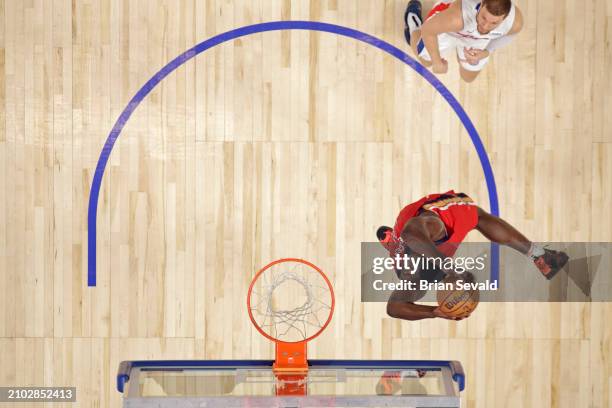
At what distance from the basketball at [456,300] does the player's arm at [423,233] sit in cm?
31

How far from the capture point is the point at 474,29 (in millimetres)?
5629

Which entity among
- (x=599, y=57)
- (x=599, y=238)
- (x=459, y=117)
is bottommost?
(x=599, y=238)

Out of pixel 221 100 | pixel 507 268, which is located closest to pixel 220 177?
pixel 221 100

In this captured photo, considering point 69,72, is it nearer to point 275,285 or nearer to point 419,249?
point 275,285

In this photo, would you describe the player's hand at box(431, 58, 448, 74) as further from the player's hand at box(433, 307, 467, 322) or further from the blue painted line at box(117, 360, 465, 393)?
the blue painted line at box(117, 360, 465, 393)

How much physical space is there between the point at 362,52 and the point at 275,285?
6.32 ft

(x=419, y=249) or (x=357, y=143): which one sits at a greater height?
(x=357, y=143)

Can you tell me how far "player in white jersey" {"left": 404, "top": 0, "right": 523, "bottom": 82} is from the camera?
5.57 meters

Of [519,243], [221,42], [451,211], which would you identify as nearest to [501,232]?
[519,243]

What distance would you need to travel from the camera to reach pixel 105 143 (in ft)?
19.2

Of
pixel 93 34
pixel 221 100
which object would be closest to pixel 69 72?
pixel 93 34

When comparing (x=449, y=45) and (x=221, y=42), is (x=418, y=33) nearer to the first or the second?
(x=449, y=45)

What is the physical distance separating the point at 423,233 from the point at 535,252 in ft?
2.91

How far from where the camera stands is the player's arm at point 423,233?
19.3 ft
